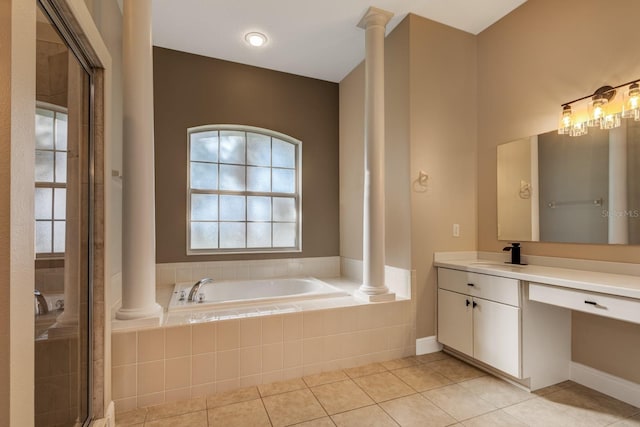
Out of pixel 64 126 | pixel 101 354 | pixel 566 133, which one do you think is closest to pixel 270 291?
pixel 101 354

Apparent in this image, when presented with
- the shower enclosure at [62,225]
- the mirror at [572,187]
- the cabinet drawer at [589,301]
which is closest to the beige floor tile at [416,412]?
the cabinet drawer at [589,301]

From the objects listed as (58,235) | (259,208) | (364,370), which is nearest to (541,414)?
(364,370)

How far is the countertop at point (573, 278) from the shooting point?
1503mm

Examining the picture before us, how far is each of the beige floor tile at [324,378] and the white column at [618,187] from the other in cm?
196

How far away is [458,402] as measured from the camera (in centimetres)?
184

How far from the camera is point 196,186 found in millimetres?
3232

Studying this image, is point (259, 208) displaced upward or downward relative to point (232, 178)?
downward

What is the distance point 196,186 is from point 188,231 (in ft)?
1.59

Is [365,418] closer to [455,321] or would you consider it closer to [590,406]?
[455,321]

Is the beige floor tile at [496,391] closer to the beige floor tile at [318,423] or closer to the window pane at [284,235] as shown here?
the beige floor tile at [318,423]

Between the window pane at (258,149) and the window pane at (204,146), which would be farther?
the window pane at (258,149)

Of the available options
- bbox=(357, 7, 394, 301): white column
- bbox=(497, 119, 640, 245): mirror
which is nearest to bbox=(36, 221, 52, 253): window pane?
bbox=(357, 7, 394, 301): white column

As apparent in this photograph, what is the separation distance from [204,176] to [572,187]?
10.6 feet

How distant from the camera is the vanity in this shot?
1634 millimetres
